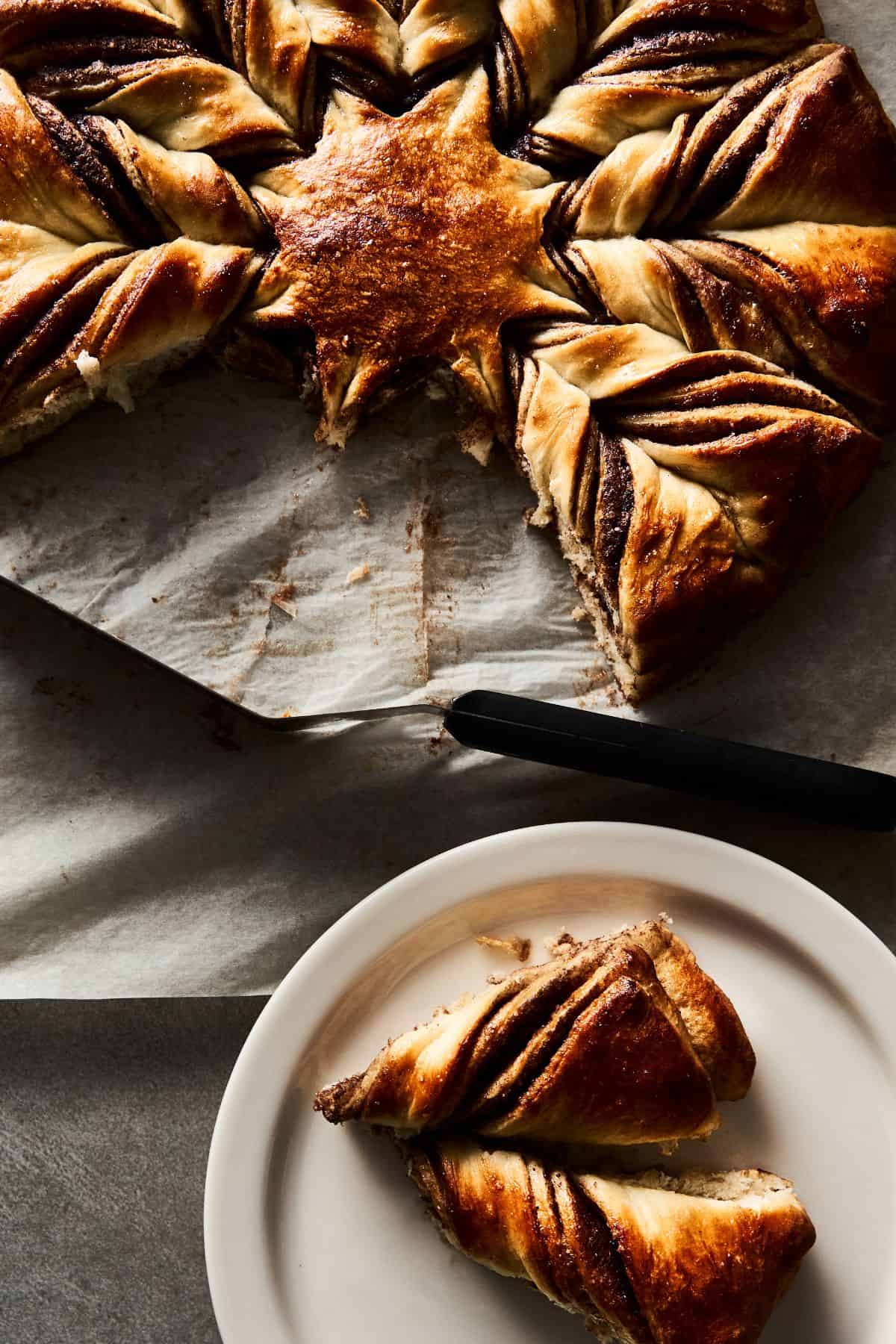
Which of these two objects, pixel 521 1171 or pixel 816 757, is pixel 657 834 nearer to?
pixel 816 757

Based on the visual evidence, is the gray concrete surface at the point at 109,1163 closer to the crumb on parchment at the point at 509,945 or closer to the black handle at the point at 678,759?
the crumb on parchment at the point at 509,945

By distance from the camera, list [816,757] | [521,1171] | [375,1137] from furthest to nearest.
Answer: [816,757]
[375,1137]
[521,1171]

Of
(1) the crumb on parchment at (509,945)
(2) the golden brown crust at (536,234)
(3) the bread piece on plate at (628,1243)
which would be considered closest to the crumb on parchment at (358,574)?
(2) the golden brown crust at (536,234)

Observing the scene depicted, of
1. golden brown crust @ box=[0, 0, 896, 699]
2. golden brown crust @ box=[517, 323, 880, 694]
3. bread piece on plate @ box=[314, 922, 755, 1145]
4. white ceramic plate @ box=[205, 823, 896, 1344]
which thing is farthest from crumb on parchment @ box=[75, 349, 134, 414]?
bread piece on plate @ box=[314, 922, 755, 1145]

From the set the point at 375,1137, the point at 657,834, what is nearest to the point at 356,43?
the point at 657,834

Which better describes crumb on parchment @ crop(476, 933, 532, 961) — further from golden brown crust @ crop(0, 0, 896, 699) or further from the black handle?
golden brown crust @ crop(0, 0, 896, 699)
